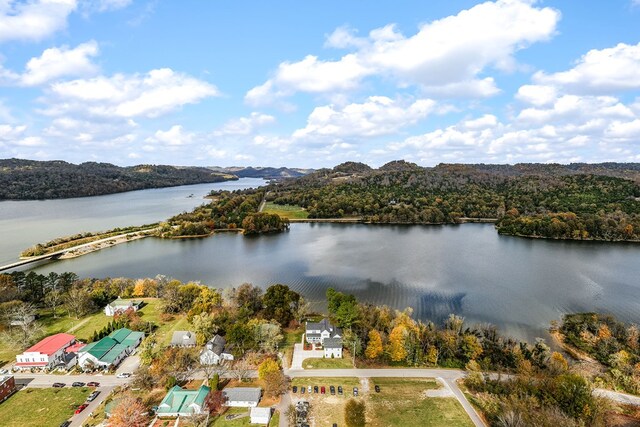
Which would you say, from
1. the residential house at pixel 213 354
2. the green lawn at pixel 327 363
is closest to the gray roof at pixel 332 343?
the green lawn at pixel 327 363

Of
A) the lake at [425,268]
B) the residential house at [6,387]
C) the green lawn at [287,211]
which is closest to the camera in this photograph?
the residential house at [6,387]

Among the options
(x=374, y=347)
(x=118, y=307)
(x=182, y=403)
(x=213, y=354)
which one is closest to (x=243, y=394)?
(x=182, y=403)

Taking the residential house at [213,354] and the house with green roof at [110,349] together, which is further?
the residential house at [213,354]

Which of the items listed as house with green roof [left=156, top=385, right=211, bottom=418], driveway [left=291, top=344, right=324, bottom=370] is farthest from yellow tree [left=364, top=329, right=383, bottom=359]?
house with green roof [left=156, top=385, right=211, bottom=418]

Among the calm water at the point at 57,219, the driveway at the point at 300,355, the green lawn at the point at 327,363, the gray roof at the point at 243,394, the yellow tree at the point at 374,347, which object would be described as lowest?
the green lawn at the point at 327,363

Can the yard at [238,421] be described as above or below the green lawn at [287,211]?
below

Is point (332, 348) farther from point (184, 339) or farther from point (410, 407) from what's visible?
point (184, 339)

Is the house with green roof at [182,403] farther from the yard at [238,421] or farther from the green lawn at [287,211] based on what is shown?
the green lawn at [287,211]
